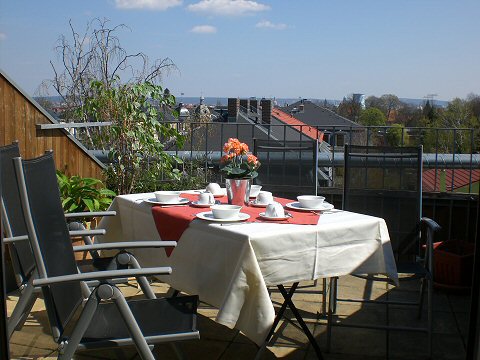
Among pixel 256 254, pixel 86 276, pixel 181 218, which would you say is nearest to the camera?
pixel 86 276

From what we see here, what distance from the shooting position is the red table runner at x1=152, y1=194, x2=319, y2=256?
9.99ft

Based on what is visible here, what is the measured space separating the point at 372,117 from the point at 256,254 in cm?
458

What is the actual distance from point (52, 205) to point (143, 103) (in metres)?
3.18

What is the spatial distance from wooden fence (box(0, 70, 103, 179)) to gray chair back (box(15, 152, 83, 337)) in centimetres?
216

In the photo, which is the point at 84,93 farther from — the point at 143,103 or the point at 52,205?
the point at 52,205

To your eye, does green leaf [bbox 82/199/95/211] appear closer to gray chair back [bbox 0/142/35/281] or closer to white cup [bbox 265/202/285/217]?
gray chair back [bbox 0/142/35/281]

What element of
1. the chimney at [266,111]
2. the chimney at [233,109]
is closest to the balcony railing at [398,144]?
the chimney at [266,111]

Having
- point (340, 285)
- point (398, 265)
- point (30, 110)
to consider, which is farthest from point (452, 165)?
point (30, 110)


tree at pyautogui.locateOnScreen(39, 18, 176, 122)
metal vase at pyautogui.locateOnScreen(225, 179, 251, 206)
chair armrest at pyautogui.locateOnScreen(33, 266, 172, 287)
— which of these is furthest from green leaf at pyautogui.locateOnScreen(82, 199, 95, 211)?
chair armrest at pyautogui.locateOnScreen(33, 266, 172, 287)

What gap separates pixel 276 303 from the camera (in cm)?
391

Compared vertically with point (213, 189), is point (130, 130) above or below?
above

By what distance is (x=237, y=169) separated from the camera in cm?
341

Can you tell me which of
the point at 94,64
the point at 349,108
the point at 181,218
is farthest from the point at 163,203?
the point at 349,108

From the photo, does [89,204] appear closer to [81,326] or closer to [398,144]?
[81,326]
